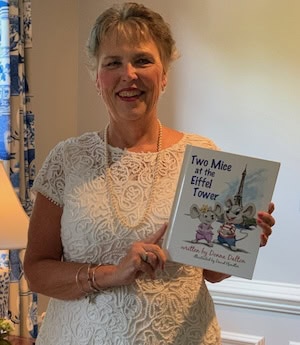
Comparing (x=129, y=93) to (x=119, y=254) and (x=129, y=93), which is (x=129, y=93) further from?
(x=119, y=254)

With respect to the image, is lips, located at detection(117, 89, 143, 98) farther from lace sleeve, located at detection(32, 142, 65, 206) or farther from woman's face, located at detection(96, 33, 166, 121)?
lace sleeve, located at detection(32, 142, 65, 206)

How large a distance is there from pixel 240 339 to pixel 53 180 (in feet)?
4.64

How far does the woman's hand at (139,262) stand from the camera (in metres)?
1.17

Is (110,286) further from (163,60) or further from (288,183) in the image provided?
(288,183)

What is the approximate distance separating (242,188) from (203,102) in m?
1.30

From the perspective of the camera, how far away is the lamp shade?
1816 mm

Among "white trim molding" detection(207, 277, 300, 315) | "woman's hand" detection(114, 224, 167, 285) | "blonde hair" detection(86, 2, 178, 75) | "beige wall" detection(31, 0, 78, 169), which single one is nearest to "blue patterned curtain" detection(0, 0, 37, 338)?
"beige wall" detection(31, 0, 78, 169)

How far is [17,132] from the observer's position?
2270 millimetres

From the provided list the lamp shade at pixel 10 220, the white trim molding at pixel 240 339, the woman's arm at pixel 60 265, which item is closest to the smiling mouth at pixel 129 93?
the woman's arm at pixel 60 265

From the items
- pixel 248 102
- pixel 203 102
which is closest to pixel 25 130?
pixel 203 102

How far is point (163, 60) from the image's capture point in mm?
1404

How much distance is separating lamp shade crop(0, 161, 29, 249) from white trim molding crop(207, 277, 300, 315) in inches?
38.4

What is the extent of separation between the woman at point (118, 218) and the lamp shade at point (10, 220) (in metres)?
0.47

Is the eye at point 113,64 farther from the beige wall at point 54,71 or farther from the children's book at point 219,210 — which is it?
the beige wall at point 54,71
